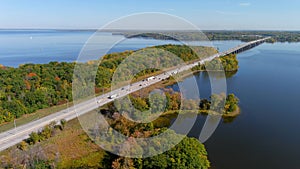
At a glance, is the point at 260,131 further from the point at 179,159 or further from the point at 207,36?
the point at 207,36

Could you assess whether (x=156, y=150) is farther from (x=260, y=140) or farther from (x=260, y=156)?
(x=260, y=140)

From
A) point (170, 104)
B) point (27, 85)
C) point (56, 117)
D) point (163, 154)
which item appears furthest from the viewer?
point (27, 85)

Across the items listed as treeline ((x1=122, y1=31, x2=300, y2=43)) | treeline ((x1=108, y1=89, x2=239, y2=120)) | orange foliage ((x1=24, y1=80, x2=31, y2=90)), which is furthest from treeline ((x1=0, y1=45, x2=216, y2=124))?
treeline ((x1=108, y1=89, x2=239, y2=120))

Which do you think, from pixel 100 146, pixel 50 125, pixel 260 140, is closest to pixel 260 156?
pixel 260 140

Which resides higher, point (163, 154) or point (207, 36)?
point (207, 36)

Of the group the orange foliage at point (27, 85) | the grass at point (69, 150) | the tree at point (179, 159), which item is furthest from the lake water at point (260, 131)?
the orange foliage at point (27, 85)

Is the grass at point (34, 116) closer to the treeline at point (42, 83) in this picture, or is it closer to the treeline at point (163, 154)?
the treeline at point (42, 83)

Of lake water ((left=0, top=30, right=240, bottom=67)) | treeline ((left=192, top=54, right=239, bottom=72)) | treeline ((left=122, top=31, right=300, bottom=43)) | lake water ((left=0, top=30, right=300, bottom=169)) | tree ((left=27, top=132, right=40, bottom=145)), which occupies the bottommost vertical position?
lake water ((left=0, top=30, right=300, bottom=169))

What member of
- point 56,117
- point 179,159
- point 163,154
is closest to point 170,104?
point 56,117

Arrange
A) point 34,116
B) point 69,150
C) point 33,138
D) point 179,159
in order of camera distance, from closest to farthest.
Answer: point 179,159 < point 69,150 < point 33,138 < point 34,116

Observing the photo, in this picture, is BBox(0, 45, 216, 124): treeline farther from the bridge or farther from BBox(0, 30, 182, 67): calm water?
BBox(0, 30, 182, 67): calm water

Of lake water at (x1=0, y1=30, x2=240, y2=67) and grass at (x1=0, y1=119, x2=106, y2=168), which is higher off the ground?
lake water at (x1=0, y1=30, x2=240, y2=67)

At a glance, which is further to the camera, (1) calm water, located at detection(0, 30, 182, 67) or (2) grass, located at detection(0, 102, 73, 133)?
(1) calm water, located at detection(0, 30, 182, 67)
